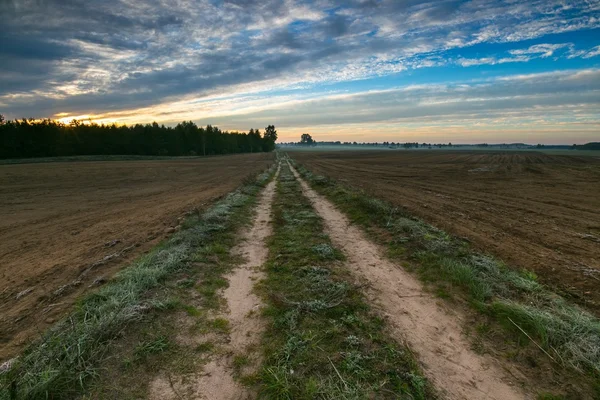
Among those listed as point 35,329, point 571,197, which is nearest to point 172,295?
point 35,329

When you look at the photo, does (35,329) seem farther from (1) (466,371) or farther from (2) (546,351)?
(2) (546,351)

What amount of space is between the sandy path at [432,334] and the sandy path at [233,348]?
2.55 metres

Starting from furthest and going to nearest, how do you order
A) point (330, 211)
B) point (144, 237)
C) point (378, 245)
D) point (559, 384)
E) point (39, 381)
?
point (330, 211) → point (144, 237) → point (378, 245) → point (559, 384) → point (39, 381)

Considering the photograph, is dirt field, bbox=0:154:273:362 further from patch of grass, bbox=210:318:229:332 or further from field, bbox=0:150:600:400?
patch of grass, bbox=210:318:229:332

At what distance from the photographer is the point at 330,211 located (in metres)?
14.4

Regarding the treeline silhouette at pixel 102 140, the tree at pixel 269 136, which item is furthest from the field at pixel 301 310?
the tree at pixel 269 136

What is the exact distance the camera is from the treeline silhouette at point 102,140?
201ft

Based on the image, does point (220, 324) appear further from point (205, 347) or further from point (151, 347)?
point (151, 347)

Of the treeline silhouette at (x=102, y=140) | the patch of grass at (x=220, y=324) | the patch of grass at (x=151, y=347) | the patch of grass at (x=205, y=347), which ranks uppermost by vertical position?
the treeline silhouette at (x=102, y=140)

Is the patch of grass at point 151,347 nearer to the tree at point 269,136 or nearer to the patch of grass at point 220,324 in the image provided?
the patch of grass at point 220,324

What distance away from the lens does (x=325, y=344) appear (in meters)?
4.57

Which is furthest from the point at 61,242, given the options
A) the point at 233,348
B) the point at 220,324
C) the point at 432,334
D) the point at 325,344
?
the point at 432,334

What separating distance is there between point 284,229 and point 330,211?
395 cm

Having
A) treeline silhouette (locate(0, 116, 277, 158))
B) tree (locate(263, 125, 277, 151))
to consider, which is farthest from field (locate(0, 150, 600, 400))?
tree (locate(263, 125, 277, 151))
